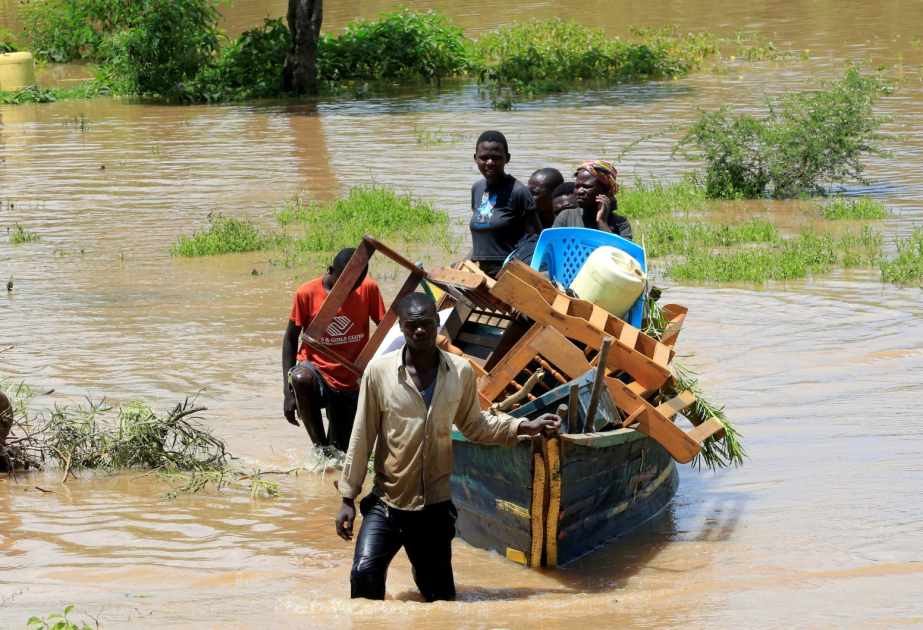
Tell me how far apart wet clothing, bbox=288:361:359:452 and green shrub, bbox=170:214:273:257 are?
565 cm

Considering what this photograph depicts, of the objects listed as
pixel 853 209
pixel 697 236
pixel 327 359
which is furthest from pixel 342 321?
pixel 853 209

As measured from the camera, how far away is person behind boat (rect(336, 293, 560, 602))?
458 cm

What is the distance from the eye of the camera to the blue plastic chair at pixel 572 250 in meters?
6.32

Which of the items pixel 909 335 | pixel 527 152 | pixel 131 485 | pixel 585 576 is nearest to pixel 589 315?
pixel 585 576

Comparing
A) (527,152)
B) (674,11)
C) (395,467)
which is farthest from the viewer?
(674,11)

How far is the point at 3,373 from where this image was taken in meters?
8.34

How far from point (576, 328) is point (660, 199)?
26.7ft

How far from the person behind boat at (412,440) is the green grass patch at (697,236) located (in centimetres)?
706

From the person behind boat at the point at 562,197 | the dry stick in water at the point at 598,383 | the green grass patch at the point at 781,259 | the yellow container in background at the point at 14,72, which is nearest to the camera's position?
the dry stick in water at the point at 598,383

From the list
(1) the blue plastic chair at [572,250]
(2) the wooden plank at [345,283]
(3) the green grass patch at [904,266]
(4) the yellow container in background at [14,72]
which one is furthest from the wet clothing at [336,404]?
(4) the yellow container in background at [14,72]

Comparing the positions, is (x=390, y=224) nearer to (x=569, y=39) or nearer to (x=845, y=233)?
(x=845, y=233)

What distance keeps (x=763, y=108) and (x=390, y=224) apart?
8632 millimetres

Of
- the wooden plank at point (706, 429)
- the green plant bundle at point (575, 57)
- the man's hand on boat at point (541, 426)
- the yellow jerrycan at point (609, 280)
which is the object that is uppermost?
the green plant bundle at point (575, 57)

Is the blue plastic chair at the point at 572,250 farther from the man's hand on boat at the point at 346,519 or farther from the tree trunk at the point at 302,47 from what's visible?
the tree trunk at the point at 302,47
